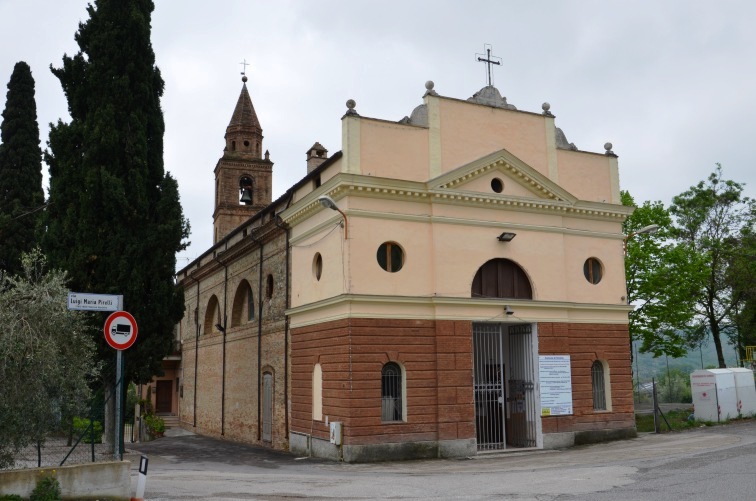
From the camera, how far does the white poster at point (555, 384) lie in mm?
18938

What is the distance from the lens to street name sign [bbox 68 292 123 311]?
10445 millimetres

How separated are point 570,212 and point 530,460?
7.45 meters

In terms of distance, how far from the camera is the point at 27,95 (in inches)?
1088

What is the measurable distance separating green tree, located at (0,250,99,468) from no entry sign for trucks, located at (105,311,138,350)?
65cm

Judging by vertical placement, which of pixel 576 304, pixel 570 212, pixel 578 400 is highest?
pixel 570 212

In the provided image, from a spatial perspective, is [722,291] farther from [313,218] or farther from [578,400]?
[313,218]

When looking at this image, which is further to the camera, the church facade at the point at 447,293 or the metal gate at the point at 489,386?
the metal gate at the point at 489,386

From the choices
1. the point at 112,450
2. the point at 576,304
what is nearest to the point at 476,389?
the point at 576,304

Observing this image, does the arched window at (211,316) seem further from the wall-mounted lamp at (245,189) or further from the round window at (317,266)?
the round window at (317,266)

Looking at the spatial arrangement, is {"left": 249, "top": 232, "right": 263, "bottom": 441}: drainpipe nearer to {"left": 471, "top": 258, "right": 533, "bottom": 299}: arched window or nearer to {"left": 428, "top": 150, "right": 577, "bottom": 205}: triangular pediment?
{"left": 428, "top": 150, "right": 577, "bottom": 205}: triangular pediment

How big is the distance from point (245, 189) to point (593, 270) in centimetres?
2065

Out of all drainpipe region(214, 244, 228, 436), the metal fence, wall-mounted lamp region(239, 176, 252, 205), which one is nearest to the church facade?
drainpipe region(214, 244, 228, 436)

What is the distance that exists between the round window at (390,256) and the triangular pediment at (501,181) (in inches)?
73.6

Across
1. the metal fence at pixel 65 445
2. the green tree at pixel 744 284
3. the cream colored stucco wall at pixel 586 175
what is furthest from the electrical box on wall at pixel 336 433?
the green tree at pixel 744 284
